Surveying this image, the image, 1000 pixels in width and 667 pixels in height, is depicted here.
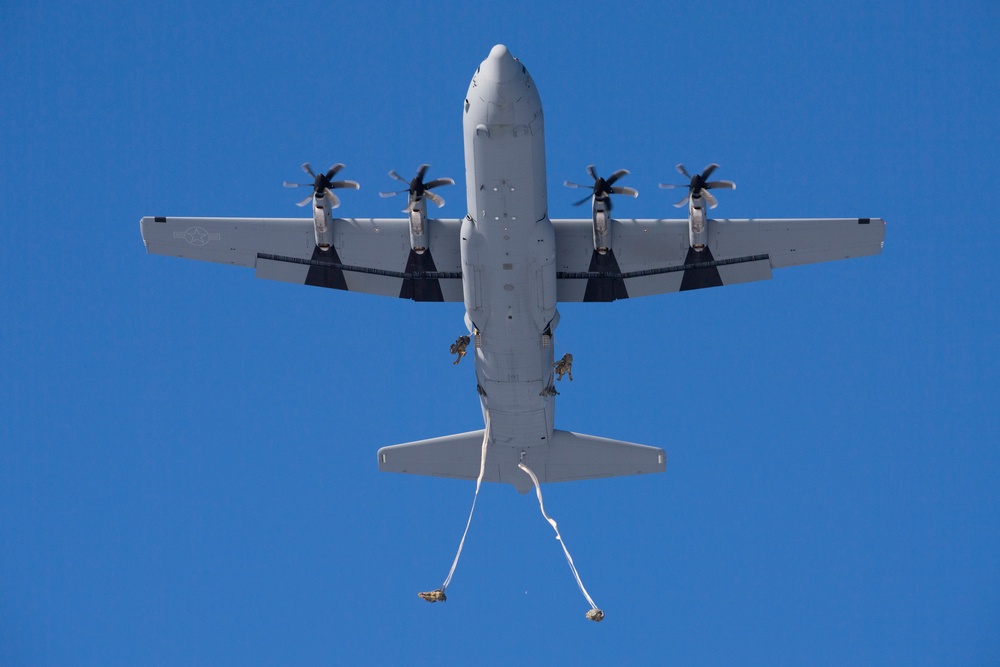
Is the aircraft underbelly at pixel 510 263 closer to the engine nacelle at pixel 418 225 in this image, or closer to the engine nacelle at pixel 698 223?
the engine nacelle at pixel 418 225

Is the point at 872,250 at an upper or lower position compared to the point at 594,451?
upper

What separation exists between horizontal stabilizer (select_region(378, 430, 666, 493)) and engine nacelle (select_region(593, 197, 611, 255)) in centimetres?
631

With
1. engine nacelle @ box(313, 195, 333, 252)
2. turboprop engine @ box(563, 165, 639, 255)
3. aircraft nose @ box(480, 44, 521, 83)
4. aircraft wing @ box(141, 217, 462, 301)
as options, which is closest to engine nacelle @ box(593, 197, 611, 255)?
turboprop engine @ box(563, 165, 639, 255)

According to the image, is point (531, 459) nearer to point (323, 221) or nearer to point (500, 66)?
point (323, 221)

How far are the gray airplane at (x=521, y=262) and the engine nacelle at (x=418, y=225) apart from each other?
0.04 metres

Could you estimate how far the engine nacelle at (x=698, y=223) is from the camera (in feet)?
117

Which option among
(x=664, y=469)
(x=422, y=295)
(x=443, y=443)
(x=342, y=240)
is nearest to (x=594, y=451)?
(x=664, y=469)

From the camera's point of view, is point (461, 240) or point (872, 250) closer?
point (461, 240)

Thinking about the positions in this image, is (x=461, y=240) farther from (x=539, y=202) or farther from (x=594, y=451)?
(x=594, y=451)

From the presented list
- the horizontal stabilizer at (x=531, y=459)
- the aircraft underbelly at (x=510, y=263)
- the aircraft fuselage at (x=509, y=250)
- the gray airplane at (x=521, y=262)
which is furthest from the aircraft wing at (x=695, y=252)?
the horizontal stabilizer at (x=531, y=459)

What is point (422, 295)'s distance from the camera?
3769cm

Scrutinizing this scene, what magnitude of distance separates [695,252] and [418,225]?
26.8 feet

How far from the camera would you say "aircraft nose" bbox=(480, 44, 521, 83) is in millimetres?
31609

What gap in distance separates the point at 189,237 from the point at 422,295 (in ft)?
23.4
